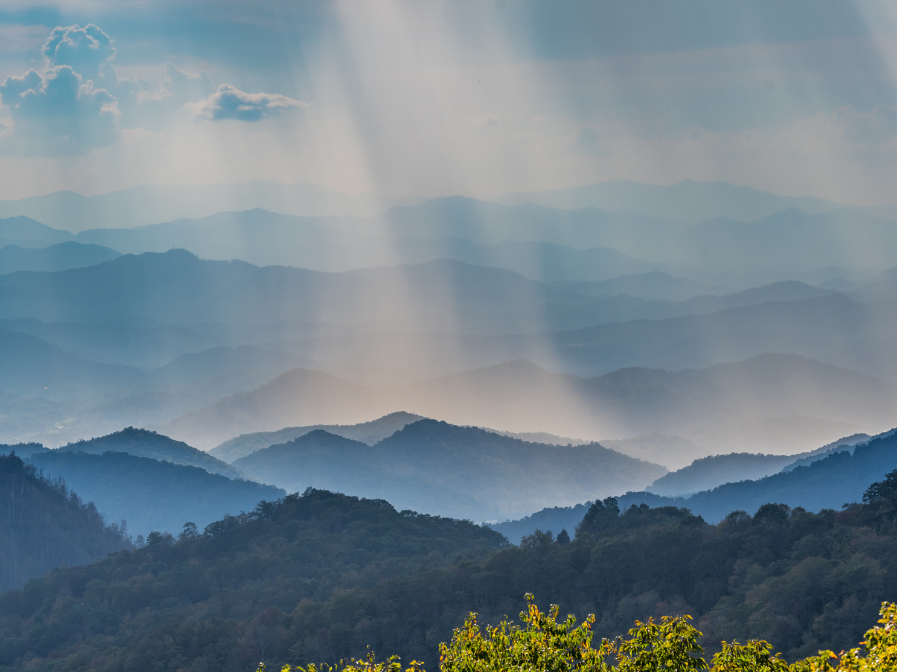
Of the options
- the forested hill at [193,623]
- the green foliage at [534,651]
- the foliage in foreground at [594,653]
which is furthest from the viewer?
the forested hill at [193,623]

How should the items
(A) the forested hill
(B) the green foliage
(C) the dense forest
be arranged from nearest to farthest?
(B) the green foliage
(C) the dense forest
(A) the forested hill

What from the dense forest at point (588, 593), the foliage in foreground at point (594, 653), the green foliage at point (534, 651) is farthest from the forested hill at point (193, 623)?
the foliage in foreground at point (594, 653)

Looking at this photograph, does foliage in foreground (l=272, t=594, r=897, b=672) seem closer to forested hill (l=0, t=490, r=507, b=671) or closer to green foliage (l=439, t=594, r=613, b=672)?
green foliage (l=439, t=594, r=613, b=672)

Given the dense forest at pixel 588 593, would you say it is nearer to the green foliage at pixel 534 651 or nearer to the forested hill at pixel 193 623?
the forested hill at pixel 193 623

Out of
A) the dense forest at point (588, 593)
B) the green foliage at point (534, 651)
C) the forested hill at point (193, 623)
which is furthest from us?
the forested hill at point (193, 623)

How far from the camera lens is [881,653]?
26.2 metres

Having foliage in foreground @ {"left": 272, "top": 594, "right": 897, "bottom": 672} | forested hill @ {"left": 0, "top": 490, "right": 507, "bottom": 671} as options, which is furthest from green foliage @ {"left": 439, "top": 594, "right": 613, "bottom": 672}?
forested hill @ {"left": 0, "top": 490, "right": 507, "bottom": 671}

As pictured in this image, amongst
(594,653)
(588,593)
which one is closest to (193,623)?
(588,593)

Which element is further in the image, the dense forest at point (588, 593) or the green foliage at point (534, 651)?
the dense forest at point (588, 593)

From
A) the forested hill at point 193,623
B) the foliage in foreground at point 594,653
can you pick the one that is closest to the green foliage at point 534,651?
the foliage in foreground at point 594,653

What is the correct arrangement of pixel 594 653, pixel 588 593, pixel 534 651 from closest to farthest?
pixel 534 651, pixel 594 653, pixel 588 593

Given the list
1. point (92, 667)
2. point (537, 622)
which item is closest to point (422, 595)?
point (92, 667)

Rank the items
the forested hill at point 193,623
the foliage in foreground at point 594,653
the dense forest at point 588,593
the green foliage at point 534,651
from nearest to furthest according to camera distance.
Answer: the foliage in foreground at point 594,653 < the green foliage at point 534,651 < the dense forest at point 588,593 < the forested hill at point 193,623

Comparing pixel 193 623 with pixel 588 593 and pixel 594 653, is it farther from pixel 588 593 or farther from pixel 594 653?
pixel 594 653
